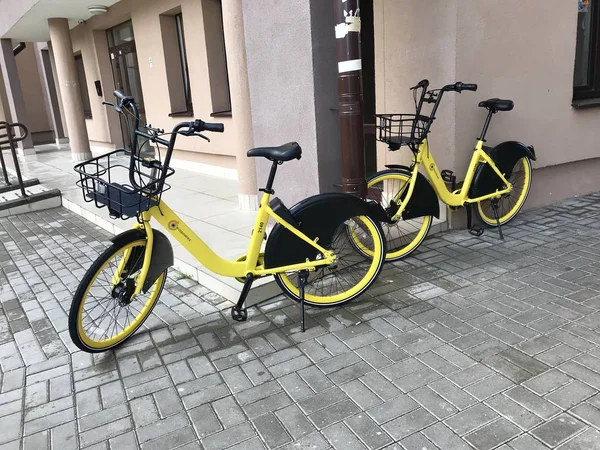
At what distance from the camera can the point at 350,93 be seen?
3.42 m

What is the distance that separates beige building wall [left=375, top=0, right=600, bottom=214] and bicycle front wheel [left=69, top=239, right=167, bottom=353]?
2.81 m

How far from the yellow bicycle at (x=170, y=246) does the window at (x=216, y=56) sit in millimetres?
4594

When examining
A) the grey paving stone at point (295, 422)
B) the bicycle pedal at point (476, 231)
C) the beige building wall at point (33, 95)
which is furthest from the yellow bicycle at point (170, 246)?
the beige building wall at point (33, 95)

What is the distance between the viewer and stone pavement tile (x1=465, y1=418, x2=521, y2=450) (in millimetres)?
1970

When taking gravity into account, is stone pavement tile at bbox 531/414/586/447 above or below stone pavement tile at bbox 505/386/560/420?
above

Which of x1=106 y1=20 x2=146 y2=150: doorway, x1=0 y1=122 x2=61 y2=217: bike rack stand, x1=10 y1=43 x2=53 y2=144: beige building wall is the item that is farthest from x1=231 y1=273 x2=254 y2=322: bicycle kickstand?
x1=10 y1=43 x2=53 y2=144: beige building wall

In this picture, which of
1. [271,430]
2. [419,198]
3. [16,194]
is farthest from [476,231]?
[16,194]

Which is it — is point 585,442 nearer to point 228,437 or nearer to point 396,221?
point 228,437

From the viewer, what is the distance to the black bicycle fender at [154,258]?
2.77m

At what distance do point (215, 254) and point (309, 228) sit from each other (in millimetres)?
573

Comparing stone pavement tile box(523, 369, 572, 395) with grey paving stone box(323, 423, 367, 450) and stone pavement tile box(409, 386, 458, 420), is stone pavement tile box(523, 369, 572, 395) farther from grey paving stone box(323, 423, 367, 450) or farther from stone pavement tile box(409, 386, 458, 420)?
grey paving stone box(323, 423, 367, 450)

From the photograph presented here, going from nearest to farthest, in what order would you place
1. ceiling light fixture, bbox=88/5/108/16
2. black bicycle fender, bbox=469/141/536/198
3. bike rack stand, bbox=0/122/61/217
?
black bicycle fender, bbox=469/141/536/198, bike rack stand, bbox=0/122/61/217, ceiling light fixture, bbox=88/5/108/16

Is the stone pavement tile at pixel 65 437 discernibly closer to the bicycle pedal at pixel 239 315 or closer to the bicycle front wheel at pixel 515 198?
A: the bicycle pedal at pixel 239 315

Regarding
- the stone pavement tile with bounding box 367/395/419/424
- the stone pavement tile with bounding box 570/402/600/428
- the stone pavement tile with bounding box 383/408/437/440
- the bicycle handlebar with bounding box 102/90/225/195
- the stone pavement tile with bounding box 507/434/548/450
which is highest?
the bicycle handlebar with bounding box 102/90/225/195
